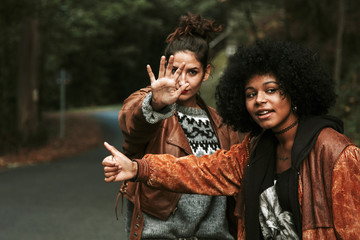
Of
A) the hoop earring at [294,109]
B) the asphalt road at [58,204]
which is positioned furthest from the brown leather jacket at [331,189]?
the asphalt road at [58,204]

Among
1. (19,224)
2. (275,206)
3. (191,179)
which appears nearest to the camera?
(275,206)

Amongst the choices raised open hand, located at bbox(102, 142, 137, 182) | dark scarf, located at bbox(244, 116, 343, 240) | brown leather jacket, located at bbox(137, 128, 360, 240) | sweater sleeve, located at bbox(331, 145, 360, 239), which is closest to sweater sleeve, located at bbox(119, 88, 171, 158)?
raised open hand, located at bbox(102, 142, 137, 182)

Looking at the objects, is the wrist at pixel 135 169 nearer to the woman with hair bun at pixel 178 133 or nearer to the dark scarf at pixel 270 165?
the woman with hair bun at pixel 178 133

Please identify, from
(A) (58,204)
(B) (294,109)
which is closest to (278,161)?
(B) (294,109)

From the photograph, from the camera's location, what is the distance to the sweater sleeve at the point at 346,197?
7.15 ft

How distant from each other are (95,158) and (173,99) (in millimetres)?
12626

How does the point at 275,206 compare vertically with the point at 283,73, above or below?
below

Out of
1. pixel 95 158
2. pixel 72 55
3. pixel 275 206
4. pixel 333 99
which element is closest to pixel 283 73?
pixel 333 99

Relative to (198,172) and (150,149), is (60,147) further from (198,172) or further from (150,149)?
(198,172)

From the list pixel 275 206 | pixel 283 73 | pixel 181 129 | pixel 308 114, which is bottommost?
pixel 275 206

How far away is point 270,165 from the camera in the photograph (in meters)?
2.63

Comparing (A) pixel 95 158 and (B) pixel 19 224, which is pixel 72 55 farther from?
(B) pixel 19 224

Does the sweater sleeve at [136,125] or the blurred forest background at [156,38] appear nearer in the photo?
the sweater sleeve at [136,125]

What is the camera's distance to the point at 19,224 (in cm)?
682
